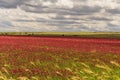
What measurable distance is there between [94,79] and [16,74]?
4.74 m

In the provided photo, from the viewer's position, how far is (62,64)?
1895 centimetres

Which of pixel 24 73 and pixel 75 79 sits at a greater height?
Answer: pixel 75 79

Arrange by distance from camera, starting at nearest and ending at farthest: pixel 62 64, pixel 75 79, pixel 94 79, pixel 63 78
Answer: pixel 75 79 → pixel 94 79 → pixel 63 78 → pixel 62 64

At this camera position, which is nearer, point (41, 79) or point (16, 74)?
point (41, 79)

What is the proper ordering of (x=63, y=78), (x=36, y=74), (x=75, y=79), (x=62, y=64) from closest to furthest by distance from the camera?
(x=75, y=79)
(x=63, y=78)
(x=36, y=74)
(x=62, y=64)

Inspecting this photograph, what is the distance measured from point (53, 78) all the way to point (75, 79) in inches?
170

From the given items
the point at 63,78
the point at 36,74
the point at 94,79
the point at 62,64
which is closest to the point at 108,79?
the point at 94,79

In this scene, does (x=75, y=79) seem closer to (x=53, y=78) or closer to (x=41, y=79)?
(x=41, y=79)

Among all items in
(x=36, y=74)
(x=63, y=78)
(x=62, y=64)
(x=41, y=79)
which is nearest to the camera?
(x=41, y=79)

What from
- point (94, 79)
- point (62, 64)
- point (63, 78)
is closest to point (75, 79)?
point (94, 79)

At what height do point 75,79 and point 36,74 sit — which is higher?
point 75,79

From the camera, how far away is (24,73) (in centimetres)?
1316

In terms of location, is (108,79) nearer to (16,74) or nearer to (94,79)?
(94,79)

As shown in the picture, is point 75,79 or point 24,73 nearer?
point 75,79
